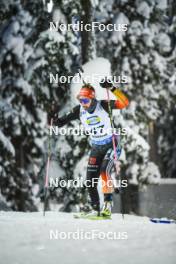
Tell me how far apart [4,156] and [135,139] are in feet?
12.8

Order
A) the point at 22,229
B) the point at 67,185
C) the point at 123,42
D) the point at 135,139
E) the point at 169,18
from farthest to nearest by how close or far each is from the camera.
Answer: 1. the point at 169,18
2. the point at 123,42
3. the point at 135,139
4. the point at 67,185
5. the point at 22,229

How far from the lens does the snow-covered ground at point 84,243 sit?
5.31 m

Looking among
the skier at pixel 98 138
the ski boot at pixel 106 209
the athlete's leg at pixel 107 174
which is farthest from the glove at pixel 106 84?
the ski boot at pixel 106 209

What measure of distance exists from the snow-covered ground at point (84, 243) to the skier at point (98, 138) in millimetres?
505

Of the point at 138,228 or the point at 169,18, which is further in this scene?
the point at 169,18

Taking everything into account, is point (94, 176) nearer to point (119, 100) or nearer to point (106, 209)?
point (106, 209)

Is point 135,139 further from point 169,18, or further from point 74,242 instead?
point 74,242

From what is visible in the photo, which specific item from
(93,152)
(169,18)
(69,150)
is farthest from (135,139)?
(93,152)

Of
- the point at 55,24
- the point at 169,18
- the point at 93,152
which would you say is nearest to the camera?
the point at 93,152

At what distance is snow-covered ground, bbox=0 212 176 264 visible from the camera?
5309 mm

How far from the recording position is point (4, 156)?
50.1 ft

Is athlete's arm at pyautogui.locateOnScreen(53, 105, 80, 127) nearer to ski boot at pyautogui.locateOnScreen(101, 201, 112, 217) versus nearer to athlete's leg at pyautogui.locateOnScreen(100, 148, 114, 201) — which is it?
athlete's leg at pyautogui.locateOnScreen(100, 148, 114, 201)

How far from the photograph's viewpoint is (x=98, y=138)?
8094 mm

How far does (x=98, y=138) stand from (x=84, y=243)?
235 cm
